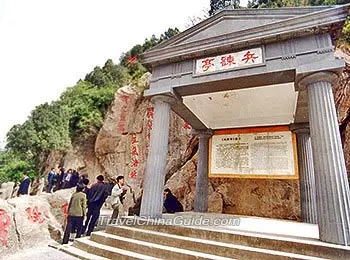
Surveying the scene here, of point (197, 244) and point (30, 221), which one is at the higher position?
point (197, 244)

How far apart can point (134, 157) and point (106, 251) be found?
7.94 metres

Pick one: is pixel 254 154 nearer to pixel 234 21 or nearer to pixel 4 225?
pixel 234 21

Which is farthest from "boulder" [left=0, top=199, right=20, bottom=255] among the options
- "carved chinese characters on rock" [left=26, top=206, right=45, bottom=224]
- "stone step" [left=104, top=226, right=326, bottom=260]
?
"stone step" [left=104, top=226, right=326, bottom=260]

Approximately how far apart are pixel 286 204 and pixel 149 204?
5461mm

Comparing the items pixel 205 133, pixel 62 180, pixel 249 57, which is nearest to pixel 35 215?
pixel 62 180

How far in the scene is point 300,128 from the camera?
6.58 metres

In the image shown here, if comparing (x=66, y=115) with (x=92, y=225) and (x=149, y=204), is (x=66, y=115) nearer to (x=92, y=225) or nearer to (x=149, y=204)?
(x=92, y=225)

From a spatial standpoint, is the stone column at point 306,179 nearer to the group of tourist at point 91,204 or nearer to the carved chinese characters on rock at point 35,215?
the group of tourist at point 91,204

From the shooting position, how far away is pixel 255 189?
27.7ft

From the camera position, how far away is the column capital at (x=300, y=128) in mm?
6524

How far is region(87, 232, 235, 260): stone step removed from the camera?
141 inches

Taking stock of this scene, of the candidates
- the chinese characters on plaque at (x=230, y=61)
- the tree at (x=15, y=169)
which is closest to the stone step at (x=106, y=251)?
the chinese characters on plaque at (x=230, y=61)

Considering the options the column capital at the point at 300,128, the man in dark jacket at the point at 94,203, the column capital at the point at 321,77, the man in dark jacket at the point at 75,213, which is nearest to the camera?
the column capital at the point at 321,77

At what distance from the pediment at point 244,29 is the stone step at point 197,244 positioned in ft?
12.8
